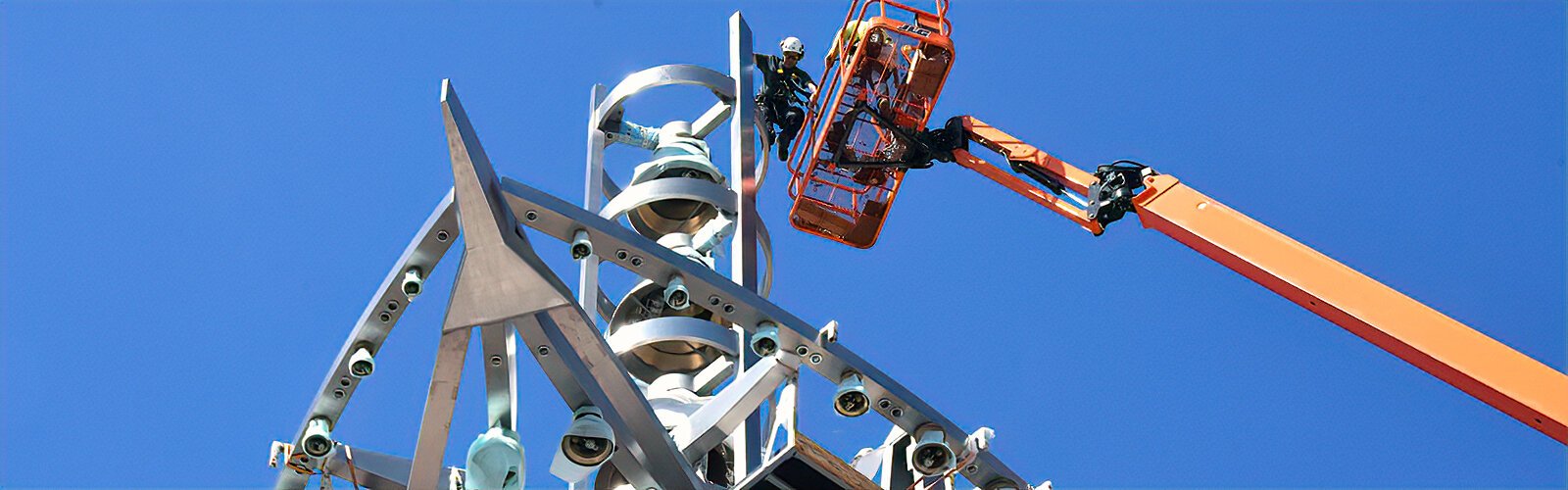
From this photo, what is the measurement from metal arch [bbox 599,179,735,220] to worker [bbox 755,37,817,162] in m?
7.30

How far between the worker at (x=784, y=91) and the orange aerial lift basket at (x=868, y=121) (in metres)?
0.25

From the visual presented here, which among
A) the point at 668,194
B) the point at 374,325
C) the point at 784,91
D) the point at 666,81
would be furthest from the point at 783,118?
the point at 374,325

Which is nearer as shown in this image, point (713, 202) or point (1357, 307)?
point (713, 202)

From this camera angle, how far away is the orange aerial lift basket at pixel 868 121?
2914 cm

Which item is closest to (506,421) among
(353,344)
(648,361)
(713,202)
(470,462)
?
(470,462)

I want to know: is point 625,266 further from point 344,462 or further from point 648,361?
point 648,361

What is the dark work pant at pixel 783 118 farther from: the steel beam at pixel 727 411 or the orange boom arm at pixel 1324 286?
the steel beam at pixel 727 411

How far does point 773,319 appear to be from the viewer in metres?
16.1

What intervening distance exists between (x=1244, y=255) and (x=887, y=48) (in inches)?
260

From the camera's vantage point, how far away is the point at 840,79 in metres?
29.0

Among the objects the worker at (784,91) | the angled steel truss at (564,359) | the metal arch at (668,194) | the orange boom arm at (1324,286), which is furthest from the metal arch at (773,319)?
the worker at (784,91)

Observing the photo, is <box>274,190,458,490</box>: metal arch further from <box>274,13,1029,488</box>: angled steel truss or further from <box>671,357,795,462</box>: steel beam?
<box>671,357,795,462</box>: steel beam

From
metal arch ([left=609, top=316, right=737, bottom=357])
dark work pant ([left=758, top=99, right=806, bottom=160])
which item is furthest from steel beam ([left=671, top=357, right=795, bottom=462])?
dark work pant ([left=758, top=99, right=806, bottom=160])

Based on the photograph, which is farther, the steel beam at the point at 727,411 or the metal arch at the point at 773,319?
the steel beam at the point at 727,411
